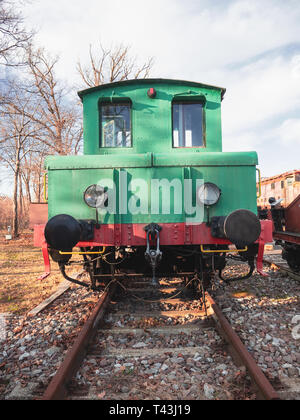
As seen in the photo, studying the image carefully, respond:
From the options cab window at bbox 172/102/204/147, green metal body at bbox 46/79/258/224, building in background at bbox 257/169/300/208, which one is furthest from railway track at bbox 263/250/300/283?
cab window at bbox 172/102/204/147

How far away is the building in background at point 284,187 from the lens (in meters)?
14.3

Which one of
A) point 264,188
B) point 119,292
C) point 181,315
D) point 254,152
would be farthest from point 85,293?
point 264,188

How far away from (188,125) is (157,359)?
3692mm

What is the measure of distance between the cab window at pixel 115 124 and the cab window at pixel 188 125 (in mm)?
838

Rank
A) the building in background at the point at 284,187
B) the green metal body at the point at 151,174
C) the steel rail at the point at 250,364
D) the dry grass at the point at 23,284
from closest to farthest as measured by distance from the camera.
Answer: the steel rail at the point at 250,364 → the green metal body at the point at 151,174 → the dry grass at the point at 23,284 → the building in background at the point at 284,187

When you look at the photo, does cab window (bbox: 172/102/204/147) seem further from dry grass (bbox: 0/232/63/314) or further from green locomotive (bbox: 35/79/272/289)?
dry grass (bbox: 0/232/63/314)

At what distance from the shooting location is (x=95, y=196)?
12.0 ft

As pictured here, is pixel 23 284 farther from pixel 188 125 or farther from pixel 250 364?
pixel 250 364

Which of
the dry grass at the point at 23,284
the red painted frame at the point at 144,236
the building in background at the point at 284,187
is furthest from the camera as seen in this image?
the building in background at the point at 284,187

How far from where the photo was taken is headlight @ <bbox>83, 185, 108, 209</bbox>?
3.62 metres

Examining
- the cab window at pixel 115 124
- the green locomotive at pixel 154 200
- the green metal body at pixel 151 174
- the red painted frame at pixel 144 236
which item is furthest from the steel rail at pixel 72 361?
the cab window at pixel 115 124

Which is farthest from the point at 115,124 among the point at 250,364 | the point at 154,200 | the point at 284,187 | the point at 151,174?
the point at 284,187

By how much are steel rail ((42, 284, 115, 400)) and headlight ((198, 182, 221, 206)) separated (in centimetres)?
219

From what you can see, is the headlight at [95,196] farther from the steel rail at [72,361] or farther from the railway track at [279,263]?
the railway track at [279,263]
